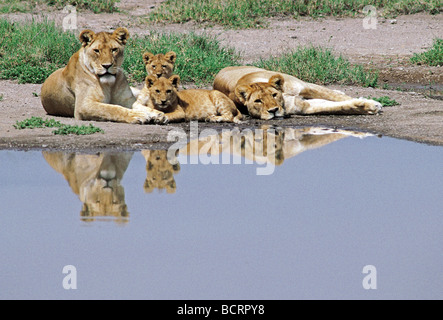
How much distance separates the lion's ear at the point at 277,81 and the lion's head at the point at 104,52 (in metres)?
1.62

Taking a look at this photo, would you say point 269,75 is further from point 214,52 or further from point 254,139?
point 214,52

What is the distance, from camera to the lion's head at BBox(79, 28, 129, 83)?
9078 mm

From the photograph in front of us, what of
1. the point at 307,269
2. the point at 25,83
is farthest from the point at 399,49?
the point at 307,269

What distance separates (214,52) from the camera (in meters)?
13.0

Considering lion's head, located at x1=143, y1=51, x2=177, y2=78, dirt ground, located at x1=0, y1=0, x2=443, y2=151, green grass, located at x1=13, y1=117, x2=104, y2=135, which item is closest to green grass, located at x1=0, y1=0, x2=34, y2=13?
dirt ground, located at x1=0, y1=0, x2=443, y2=151

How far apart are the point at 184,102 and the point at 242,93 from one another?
2.19ft

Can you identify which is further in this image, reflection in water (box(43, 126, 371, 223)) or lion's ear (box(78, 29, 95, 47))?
lion's ear (box(78, 29, 95, 47))

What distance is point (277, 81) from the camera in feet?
31.7

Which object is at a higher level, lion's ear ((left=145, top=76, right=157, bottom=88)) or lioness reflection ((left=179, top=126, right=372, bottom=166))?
lion's ear ((left=145, top=76, right=157, bottom=88))

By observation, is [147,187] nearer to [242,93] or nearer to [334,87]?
[242,93]

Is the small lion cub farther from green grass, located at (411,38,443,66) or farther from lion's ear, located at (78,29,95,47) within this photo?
green grass, located at (411,38,443,66)
